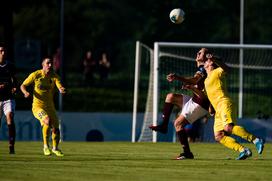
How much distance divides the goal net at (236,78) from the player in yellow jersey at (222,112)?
10629mm

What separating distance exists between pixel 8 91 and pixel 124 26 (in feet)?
260

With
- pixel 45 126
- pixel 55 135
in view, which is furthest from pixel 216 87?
pixel 45 126

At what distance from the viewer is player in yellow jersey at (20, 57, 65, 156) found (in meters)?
22.3

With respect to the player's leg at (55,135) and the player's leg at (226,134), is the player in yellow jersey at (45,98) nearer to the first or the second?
the player's leg at (55,135)

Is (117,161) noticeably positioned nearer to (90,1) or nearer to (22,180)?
(22,180)

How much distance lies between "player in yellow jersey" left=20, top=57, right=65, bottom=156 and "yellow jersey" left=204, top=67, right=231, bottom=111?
3.59m

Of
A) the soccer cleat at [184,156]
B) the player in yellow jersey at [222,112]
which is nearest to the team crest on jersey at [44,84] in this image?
the soccer cleat at [184,156]

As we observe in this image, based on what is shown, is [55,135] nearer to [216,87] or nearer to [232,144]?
[216,87]

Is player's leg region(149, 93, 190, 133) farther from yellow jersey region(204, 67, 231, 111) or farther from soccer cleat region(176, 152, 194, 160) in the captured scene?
yellow jersey region(204, 67, 231, 111)

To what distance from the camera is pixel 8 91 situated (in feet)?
75.3

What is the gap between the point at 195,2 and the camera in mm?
86188

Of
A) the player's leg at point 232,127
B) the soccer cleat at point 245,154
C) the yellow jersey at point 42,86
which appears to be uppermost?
the yellow jersey at point 42,86

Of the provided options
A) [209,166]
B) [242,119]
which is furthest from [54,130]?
[242,119]

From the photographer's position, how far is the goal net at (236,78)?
3300 centimetres
